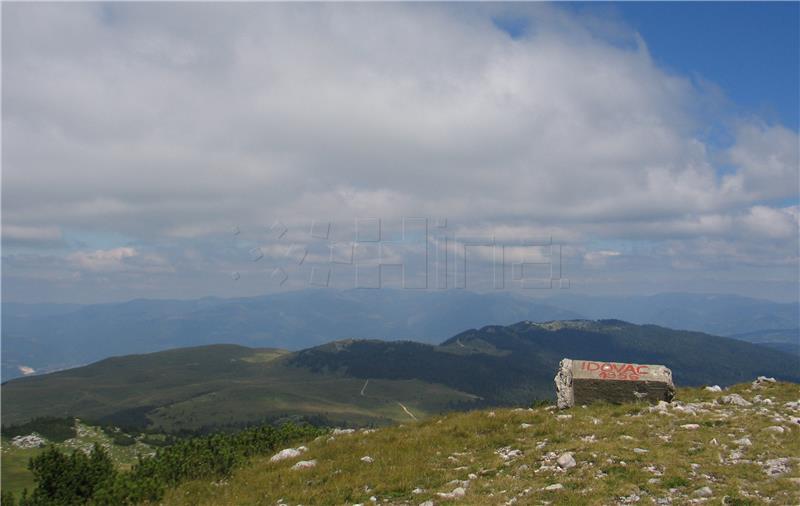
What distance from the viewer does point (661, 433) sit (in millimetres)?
18156

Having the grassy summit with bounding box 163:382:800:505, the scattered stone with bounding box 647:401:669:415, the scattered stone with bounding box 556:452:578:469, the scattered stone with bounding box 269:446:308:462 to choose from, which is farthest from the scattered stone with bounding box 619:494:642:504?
the scattered stone with bounding box 269:446:308:462

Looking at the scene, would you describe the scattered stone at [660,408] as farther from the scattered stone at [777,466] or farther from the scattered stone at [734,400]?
the scattered stone at [777,466]

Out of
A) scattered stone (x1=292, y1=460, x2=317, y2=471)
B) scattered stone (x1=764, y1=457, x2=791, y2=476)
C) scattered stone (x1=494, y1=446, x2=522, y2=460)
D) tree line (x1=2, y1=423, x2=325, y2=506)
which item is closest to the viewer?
scattered stone (x1=764, y1=457, x2=791, y2=476)

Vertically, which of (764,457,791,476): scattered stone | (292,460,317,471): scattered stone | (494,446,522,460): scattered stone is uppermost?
(764,457,791,476): scattered stone

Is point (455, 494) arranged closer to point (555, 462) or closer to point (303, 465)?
point (555, 462)

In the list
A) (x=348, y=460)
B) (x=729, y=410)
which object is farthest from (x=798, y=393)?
(x=348, y=460)

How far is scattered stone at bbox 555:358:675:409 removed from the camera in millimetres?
25734

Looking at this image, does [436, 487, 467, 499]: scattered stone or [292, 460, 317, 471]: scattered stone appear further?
[292, 460, 317, 471]: scattered stone

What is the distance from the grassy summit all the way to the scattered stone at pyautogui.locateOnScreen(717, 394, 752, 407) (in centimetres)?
53

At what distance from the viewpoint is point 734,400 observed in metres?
24.5

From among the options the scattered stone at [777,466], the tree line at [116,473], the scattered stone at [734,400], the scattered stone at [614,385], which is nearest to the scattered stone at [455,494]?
the scattered stone at [777,466]

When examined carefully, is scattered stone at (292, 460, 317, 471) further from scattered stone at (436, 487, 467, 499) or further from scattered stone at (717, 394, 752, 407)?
scattered stone at (717, 394, 752, 407)

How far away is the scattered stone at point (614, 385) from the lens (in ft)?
84.4

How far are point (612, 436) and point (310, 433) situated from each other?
15216 mm
